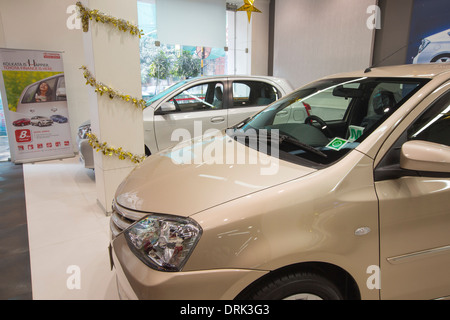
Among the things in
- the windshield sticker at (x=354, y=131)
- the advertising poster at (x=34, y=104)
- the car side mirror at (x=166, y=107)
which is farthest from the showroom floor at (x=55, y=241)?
the windshield sticker at (x=354, y=131)

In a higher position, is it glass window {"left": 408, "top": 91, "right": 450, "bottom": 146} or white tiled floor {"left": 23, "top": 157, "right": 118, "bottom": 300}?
glass window {"left": 408, "top": 91, "right": 450, "bottom": 146}

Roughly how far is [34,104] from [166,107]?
2622 millimetres

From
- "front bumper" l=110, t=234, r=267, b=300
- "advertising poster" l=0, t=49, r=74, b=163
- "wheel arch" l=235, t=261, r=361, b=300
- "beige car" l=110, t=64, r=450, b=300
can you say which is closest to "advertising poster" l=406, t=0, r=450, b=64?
"beige car" l=110, t=64, r=450, b=300

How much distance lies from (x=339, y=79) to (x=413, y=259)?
3.62ft

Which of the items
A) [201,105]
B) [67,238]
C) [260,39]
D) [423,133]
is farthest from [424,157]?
[260,39]

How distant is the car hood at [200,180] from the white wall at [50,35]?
4.42 m

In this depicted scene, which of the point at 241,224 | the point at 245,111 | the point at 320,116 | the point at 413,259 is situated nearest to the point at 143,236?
the point at 241,224

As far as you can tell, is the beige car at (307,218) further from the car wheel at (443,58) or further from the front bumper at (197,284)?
the car wheel at (443,58)

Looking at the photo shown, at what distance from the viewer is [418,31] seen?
4.48m

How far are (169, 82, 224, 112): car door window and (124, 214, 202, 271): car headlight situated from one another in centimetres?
294

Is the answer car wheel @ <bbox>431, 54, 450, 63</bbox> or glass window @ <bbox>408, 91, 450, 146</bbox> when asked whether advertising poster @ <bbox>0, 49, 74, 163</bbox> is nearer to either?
glass window @ <bbox>408, 91, 450, 146</bbox>

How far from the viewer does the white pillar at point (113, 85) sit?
2676 mm

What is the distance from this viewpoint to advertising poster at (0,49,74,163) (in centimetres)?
468
